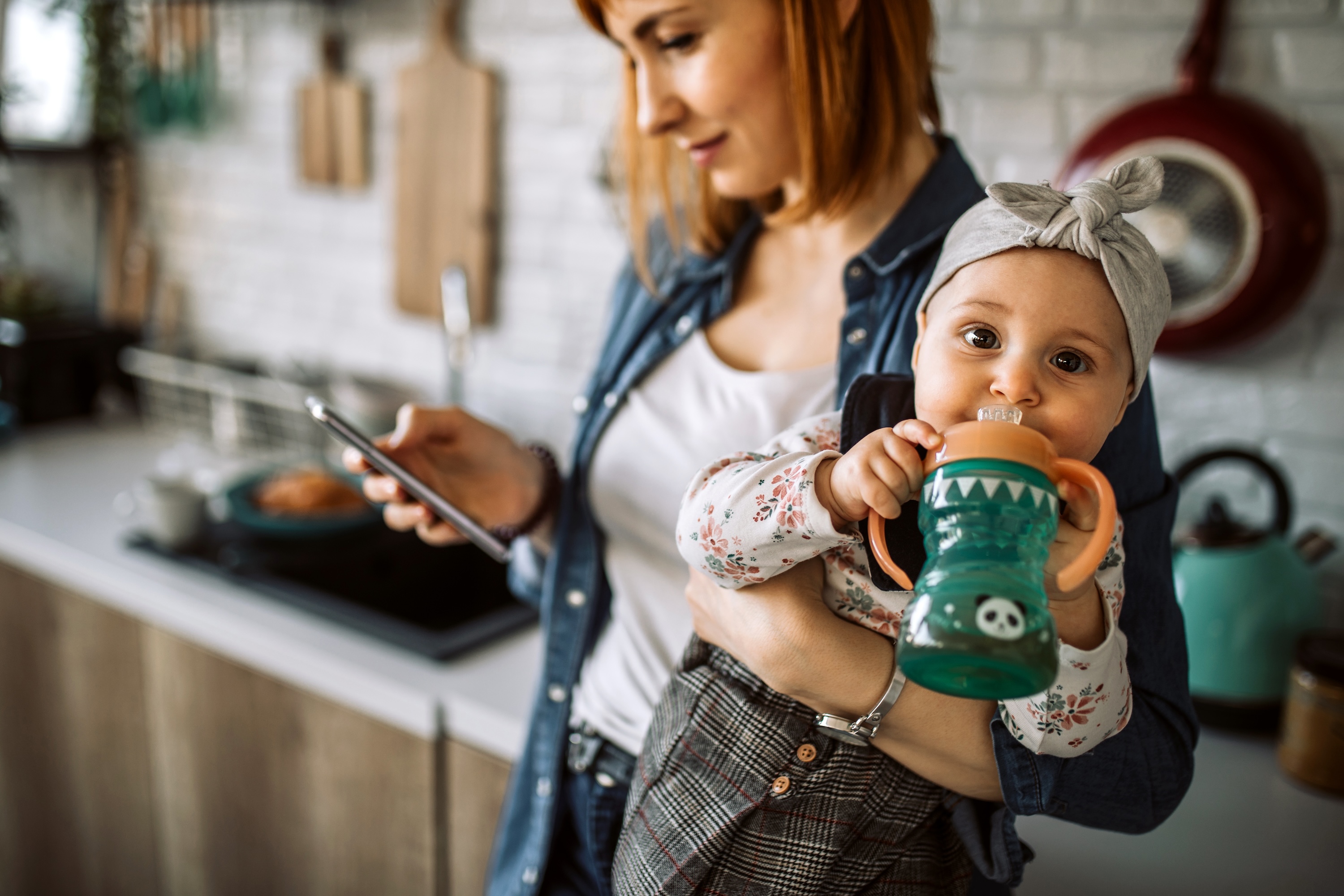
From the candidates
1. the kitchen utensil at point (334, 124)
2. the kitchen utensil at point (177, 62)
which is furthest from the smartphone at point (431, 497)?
the kitchen utensil at point (177, 62)

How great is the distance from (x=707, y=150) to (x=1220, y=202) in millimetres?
804

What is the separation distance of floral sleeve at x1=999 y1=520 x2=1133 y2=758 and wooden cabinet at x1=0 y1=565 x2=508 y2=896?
2.88 feet

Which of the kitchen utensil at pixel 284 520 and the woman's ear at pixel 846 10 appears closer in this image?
the woman's ear at pixel 846 10

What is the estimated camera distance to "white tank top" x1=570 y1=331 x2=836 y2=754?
0.93 meters

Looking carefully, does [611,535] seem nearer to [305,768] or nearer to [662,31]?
[662,31]

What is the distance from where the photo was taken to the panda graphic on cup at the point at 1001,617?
1.55ft

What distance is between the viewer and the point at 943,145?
0.95m

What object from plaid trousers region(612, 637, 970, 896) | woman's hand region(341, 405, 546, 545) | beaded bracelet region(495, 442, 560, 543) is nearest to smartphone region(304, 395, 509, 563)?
woman's hand region(341, 405, 546, 545)

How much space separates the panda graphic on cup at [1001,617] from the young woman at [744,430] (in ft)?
0.76

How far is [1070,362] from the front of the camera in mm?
607

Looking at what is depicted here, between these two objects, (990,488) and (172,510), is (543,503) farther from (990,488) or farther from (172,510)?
(172,510)

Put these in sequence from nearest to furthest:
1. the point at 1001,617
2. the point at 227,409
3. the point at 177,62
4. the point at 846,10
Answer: the point at 1001,617 → the point at 846,10 → the point at 227,409 → the point at 177,62

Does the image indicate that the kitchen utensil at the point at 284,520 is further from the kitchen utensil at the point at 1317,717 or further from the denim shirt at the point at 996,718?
the kitchen utensil at the point at 1317,717

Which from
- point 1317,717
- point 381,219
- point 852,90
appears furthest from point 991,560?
point 381,219
